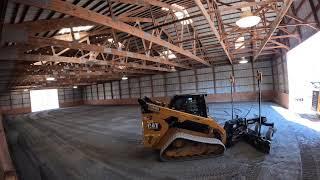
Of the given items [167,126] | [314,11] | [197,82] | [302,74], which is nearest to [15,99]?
[197,82]

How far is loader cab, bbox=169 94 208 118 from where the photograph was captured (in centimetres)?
910

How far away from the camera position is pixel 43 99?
4559 centimetres

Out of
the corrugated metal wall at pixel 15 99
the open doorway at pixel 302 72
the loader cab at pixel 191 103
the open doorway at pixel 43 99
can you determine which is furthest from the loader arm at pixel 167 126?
the open doorway at pixel 43 99

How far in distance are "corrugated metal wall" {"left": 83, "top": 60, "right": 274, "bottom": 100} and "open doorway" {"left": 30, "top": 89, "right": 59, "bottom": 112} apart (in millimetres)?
12651

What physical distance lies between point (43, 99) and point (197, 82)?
2949 centimetres

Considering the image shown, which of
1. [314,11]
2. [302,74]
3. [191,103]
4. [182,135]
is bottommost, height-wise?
[182,135]

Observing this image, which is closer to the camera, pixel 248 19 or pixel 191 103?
pixel 248 19

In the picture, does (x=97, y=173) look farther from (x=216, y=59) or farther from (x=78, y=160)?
(x=216, y=59)

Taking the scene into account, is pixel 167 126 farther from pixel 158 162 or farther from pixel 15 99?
pixel 15 99

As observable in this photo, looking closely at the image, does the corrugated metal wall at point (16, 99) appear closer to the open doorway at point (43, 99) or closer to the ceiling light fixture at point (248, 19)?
the open doorway at point (43, 99)

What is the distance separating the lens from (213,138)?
8.24 metres

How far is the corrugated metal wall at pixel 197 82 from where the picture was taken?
26.2 metres

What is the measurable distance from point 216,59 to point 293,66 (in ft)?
26.0

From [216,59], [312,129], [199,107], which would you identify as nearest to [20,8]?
[199,107]
